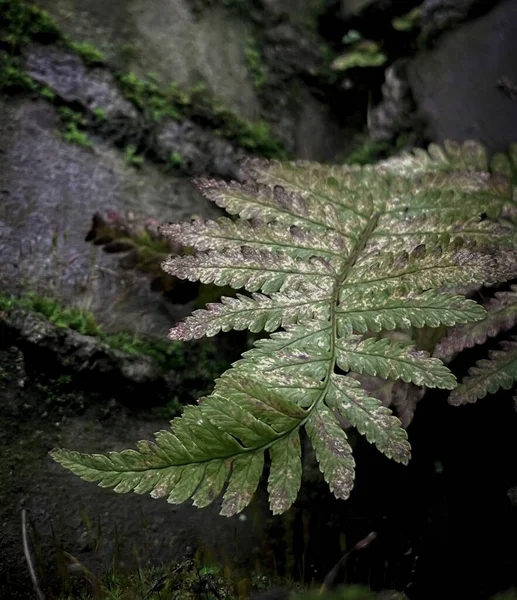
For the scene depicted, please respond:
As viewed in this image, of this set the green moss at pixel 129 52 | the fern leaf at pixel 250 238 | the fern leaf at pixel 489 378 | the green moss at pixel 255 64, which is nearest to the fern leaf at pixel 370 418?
the fern leaf at pixel 489 378

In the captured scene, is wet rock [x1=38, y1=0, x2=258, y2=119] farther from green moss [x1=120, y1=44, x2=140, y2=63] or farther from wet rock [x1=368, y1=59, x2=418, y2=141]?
Answer: wet rock [x1=368, y1=59, x2=418, y2=141]

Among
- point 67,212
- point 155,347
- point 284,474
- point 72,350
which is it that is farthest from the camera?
point 67,212

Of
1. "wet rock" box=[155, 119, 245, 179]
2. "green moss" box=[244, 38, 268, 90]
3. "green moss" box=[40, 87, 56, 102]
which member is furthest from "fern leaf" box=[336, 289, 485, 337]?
"green moss" box=[244, 38, 268, 90]

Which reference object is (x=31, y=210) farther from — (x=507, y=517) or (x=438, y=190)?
(x=507, y=517)

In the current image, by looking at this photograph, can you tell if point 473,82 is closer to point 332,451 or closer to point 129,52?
point 129,52

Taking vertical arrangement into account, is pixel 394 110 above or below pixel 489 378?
above

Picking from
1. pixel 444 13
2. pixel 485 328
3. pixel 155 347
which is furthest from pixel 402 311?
pixel 444 13

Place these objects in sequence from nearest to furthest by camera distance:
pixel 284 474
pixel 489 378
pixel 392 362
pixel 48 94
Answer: pixel 284 474 → pixel 392 362 → pixel 489 378 → pixel 48 94
